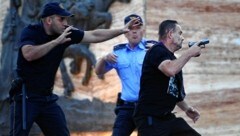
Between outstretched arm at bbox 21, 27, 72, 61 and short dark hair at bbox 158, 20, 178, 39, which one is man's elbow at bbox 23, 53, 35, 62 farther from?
short dark hair at bbox 158, 20, 178, 39

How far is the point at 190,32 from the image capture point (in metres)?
9.30

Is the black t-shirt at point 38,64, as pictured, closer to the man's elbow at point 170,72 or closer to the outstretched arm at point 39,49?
the outstretched arm at point 39,49

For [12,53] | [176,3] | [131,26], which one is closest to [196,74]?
[176,3]

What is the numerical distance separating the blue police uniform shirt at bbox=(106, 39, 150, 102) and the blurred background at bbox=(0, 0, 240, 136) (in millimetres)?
2661

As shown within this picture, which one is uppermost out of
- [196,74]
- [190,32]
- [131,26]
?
[131,26]

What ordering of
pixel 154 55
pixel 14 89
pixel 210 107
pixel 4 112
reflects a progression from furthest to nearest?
pixel 210 107
pixel 4 112
pixel 14 89
pixel 154 55

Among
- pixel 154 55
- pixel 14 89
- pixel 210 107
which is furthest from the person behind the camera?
Result: pixel 210 107

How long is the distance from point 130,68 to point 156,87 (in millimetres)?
866

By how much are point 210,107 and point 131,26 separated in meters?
3.45

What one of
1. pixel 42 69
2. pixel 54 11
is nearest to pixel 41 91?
pixel 42 69

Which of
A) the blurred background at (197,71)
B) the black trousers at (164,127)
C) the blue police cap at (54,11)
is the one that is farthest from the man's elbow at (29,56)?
the blurred background at (197,71)

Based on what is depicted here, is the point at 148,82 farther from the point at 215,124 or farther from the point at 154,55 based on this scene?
the point at 215,124

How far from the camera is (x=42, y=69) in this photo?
18.3 feet

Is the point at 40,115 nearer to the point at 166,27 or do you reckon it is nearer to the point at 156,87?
the point at 156,87
